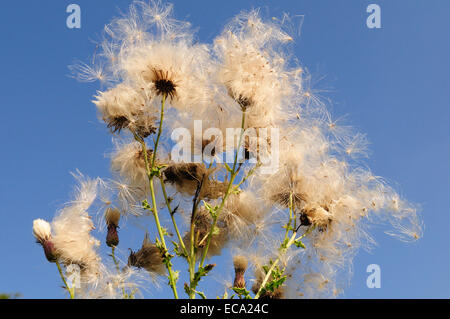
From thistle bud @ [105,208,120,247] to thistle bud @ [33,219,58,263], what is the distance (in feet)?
1.75

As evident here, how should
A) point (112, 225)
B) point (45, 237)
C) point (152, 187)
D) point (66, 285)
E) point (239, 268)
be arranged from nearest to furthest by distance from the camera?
point (66, 285) → point (152, 187) → point (45, 237) → point (112, 225) → point (239, 268)

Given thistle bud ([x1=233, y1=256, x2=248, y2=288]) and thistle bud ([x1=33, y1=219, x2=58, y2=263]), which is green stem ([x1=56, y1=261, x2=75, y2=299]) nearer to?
thistle bud ([x1=33, y1=219, x2=58, y2=263])

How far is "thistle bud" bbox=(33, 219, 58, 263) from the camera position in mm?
4352

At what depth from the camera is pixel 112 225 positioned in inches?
191

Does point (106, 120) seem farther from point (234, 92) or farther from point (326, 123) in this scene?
point (326, 123)

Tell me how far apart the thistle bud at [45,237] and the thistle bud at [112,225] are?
532 millimetres

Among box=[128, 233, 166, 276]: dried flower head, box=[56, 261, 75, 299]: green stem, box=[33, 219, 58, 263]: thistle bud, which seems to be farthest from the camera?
box=[128, 233, 166, 276]: dried flower head

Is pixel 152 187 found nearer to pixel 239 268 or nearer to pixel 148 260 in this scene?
pixel 148 260

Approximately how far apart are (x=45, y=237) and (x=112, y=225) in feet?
2.07

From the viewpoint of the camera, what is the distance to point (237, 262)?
5008 millimetres

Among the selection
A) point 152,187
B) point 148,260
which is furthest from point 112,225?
point 152,187

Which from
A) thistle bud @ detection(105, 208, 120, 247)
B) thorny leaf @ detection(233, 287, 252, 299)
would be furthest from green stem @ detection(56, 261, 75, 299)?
thorny leaf @ detection(233, 287, 252, 299)

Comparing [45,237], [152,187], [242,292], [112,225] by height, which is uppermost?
[152,187]

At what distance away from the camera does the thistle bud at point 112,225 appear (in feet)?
15.6
